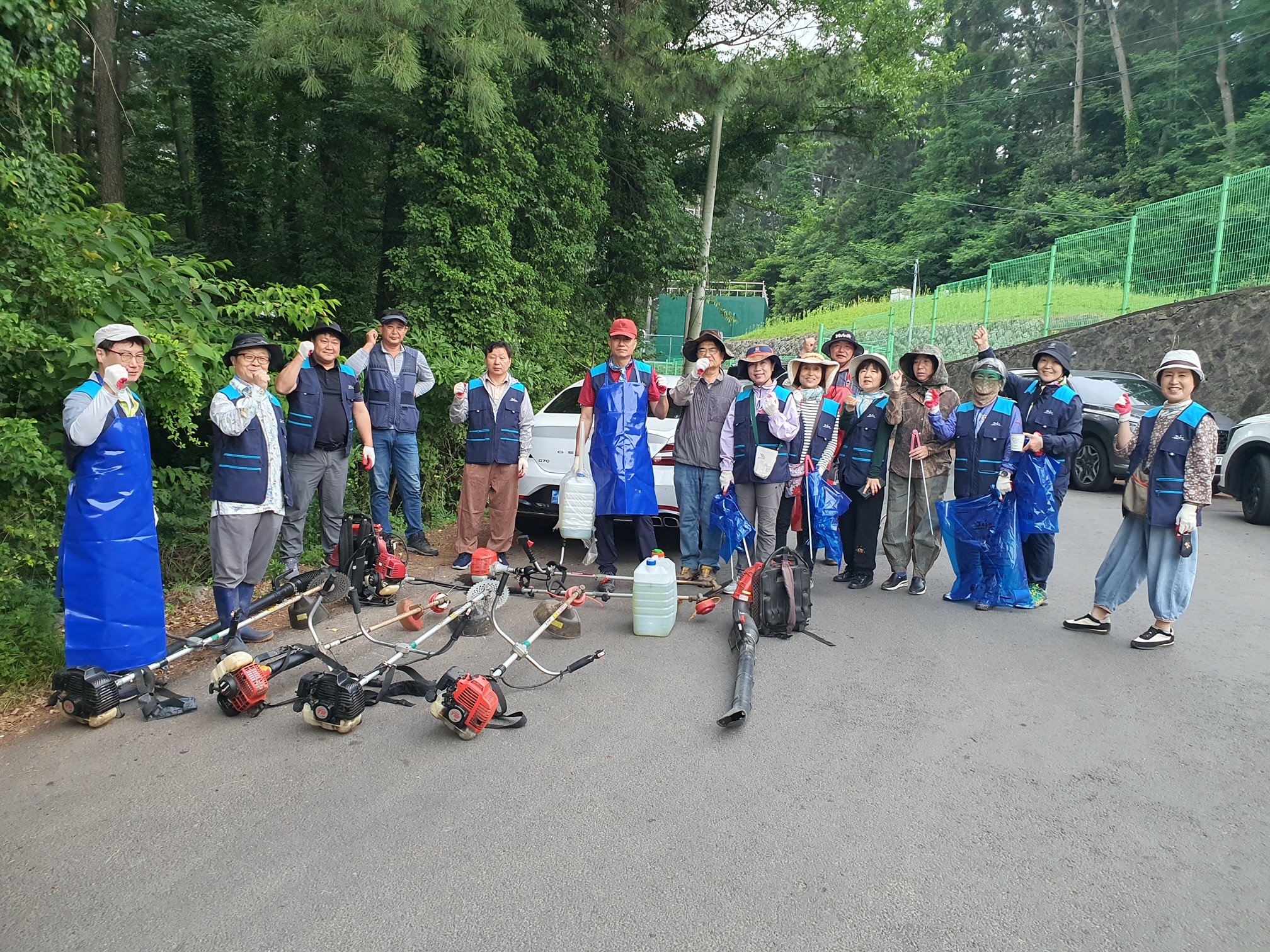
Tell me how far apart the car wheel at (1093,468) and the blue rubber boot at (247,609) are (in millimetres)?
11700

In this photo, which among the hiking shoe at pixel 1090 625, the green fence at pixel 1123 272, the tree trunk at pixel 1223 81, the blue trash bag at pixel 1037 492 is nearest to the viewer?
the hiking shoe at pixel 1090 625

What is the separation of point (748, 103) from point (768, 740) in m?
15.5

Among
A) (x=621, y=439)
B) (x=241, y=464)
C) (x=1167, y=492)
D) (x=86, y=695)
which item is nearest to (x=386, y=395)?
(x=621, y=439)

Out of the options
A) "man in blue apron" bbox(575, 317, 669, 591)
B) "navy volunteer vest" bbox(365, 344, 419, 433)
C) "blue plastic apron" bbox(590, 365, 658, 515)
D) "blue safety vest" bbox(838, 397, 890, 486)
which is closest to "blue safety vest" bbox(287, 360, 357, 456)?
"navy volunteer vest" bbox(365, 344, 419, 433)

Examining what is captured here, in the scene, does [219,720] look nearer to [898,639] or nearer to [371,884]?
[371,884]

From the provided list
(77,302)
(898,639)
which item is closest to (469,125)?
(77,302)

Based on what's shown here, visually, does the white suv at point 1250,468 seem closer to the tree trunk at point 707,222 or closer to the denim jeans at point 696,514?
the denim jeans at point 696,514

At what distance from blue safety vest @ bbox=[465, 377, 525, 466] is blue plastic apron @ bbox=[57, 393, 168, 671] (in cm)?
308

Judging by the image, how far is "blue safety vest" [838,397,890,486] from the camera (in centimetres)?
707

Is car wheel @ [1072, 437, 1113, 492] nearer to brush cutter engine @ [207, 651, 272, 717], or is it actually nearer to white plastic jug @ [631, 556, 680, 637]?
white plastic jug @ [631, 556, 680, 637]

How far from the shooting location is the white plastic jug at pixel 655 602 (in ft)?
18.4

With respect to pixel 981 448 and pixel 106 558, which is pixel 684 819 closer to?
pixel 106 558

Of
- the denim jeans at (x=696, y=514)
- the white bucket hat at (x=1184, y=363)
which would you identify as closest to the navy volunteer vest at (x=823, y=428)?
the denim jeans at (x=696, y=514)

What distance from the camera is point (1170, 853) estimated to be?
10.5ft
